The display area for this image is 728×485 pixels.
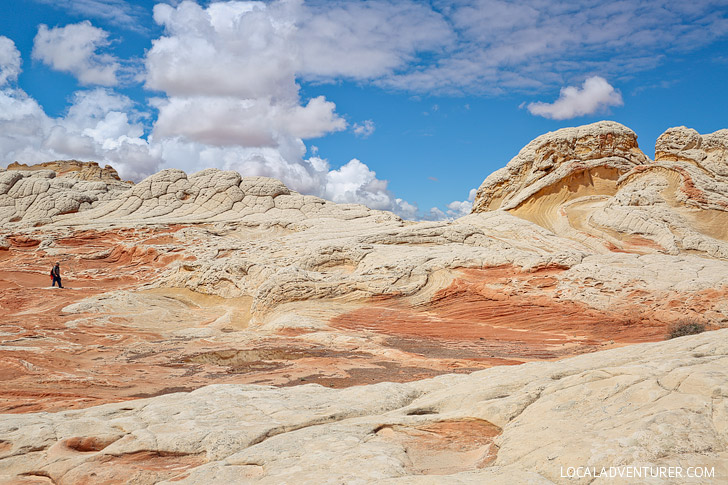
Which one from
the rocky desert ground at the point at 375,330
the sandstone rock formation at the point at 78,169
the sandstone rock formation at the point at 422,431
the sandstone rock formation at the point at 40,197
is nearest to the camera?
the sandstone rock formation at the point at 422,431

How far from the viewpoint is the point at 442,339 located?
1238cm

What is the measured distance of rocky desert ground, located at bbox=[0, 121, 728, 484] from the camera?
3.78 m

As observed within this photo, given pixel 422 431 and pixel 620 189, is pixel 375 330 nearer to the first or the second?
pixel 422 431

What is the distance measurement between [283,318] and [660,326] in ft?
31.4

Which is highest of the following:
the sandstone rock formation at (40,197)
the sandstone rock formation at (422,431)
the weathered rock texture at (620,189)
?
the sandstone rock formation at (40,197)

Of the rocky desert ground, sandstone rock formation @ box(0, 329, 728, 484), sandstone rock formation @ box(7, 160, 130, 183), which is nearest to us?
sandstone rock formation @ box(0, 329, 728, 484)

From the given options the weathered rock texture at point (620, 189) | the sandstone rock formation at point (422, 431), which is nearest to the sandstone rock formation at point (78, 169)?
the weathered rock texture at point (620, 189)

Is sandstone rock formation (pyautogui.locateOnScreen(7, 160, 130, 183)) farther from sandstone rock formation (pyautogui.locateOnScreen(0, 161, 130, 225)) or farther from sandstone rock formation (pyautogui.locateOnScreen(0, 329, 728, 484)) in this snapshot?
sandstone rock formation (pyautogui.locateOnScreen(0, 329, 728, 484))

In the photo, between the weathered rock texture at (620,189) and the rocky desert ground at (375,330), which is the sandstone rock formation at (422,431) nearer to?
the rocky desert ground at (375,330)

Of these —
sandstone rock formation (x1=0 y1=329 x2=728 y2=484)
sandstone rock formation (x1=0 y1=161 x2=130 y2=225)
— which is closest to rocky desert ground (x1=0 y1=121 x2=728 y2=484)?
sandstone rock formation (x1=0 y1=329 x2=728 y2=484)

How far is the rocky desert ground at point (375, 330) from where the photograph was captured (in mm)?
3775

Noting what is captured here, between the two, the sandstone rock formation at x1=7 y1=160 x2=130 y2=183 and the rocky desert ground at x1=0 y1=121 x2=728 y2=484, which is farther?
the sandstone rock formation at x1=7 y1=160 x2=130 y2=183

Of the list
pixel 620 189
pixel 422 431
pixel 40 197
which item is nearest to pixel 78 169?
pixel 40 197

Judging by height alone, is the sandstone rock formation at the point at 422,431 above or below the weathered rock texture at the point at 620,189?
below
